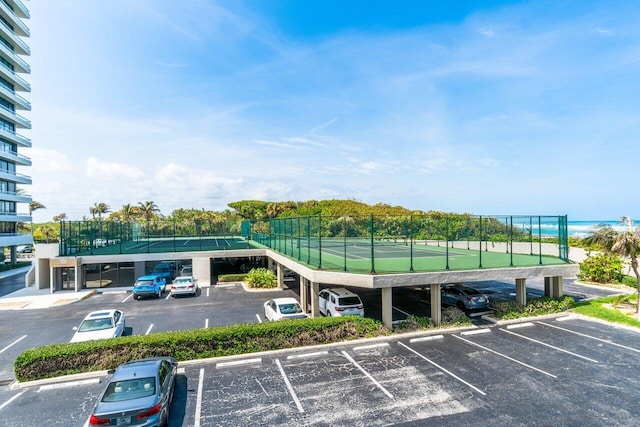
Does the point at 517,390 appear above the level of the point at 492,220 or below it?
below

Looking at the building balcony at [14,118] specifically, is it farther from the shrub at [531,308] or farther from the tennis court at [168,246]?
the shrub at [531,308]

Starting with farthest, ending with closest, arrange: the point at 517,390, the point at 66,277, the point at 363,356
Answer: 1. the point at 66,277
2. the point at 363,356
3. the point at 517,390

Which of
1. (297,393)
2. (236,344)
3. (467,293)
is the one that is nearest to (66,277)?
(236,344)

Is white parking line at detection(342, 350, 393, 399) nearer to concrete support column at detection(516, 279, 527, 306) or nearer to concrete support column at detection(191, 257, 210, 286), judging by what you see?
concrete support column at detection(516, 279, 527, 306)

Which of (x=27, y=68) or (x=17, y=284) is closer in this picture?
(x=17, y=284)

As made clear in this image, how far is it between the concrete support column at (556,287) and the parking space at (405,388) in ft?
15.6

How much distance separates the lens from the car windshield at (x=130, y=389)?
796 centimetres

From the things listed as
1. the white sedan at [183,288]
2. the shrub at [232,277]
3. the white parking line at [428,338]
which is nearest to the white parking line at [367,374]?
the white parking line at [428,338]

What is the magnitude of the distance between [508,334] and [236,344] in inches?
455

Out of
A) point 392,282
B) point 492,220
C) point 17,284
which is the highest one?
point 492,220

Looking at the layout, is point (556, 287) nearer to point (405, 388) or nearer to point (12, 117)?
point (405, 388)

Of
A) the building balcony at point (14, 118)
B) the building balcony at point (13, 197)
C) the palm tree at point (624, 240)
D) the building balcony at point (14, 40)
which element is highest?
the building balcony at point (14, 40)

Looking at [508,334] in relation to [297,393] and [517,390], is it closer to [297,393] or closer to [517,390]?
[517,390]

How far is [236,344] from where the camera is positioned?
12.9 m
